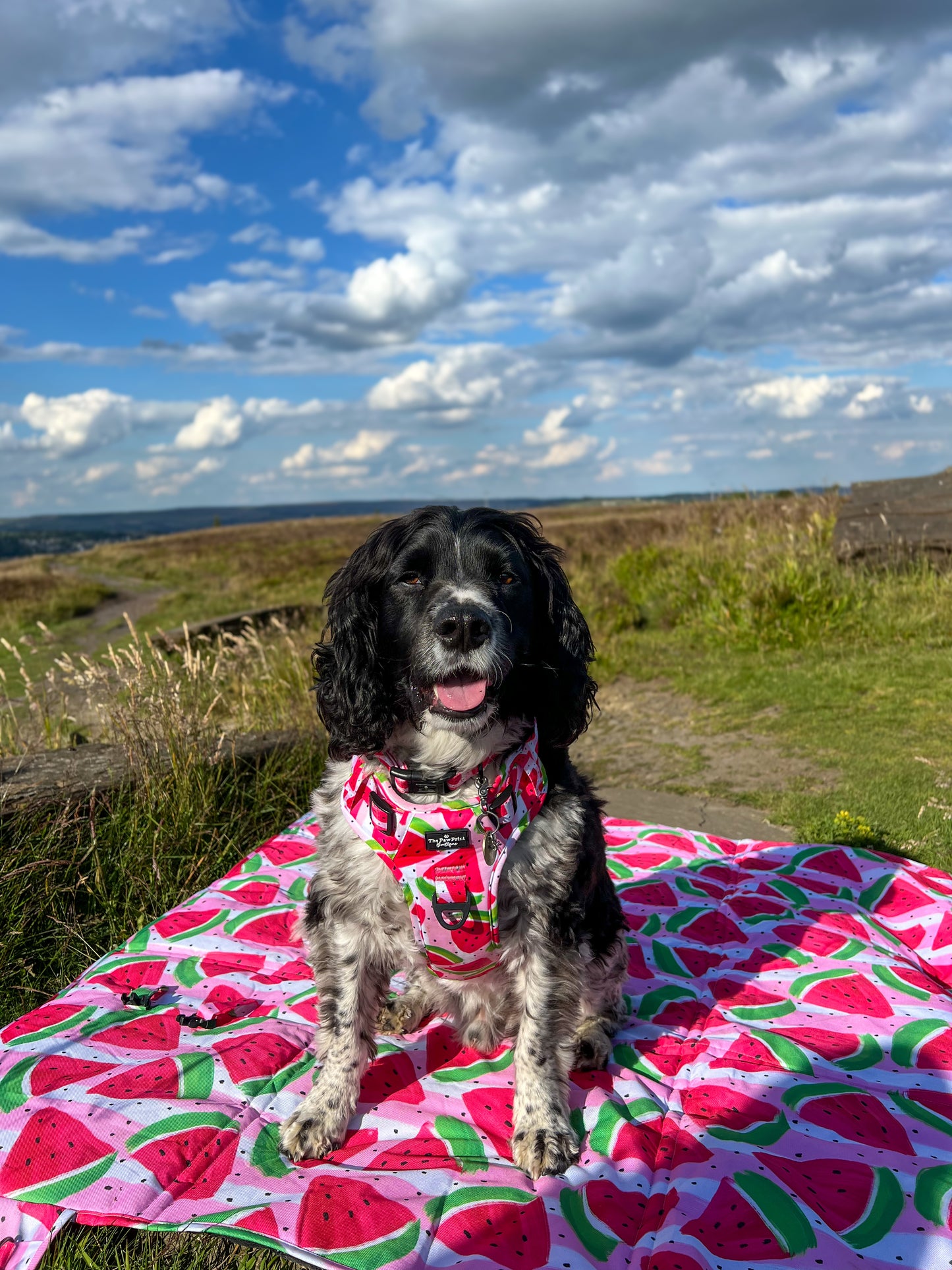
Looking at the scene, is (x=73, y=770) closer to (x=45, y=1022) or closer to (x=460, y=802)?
(x=45, y=1022)

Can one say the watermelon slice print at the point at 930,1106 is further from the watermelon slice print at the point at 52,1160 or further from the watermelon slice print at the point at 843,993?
the watermelon slice print at the point at 52,1160

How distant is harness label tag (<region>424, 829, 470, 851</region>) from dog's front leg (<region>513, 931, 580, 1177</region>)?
0.42m

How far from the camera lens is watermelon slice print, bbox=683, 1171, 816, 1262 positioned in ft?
7.98

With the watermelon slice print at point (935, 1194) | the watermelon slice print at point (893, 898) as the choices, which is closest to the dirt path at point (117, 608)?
the watermelon slice print at point (893, 898)

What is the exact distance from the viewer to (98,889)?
4.55 m

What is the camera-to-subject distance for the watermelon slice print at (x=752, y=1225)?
7.98ft

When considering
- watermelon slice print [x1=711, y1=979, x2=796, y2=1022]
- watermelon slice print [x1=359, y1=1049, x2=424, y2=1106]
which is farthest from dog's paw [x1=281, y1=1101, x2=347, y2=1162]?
watermelon slice print [x1=711, y1=979, x2=796, y2=1022]

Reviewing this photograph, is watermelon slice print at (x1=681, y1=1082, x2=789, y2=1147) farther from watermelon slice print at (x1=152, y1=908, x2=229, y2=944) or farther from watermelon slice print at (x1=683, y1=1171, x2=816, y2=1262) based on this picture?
watermelon slice print at (x1=152, y1=908, x2=229, y2=944)

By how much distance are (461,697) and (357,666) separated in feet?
1.51

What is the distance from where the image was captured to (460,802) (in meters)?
2.90

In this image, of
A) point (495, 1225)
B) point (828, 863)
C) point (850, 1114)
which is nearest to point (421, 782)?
point (495, 1225)

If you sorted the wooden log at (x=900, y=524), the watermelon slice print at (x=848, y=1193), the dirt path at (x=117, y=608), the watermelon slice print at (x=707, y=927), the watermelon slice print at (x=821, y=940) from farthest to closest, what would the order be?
the dirt path at (x=117, y=608) → the wooden log at (x=900, y=524) → the watermelon slice print at (x=707, y=927) → the watermelon slice print at (x=821, y=940) → the watermelon slice print at (x=848, y=1193)

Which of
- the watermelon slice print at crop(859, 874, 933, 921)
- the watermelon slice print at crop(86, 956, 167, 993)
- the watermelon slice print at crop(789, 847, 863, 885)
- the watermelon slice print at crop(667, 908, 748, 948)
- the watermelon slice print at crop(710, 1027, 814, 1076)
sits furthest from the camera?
the watermelon slice print at crop(789, 847, 863, 885)

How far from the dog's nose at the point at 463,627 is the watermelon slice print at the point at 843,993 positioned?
2392mm
